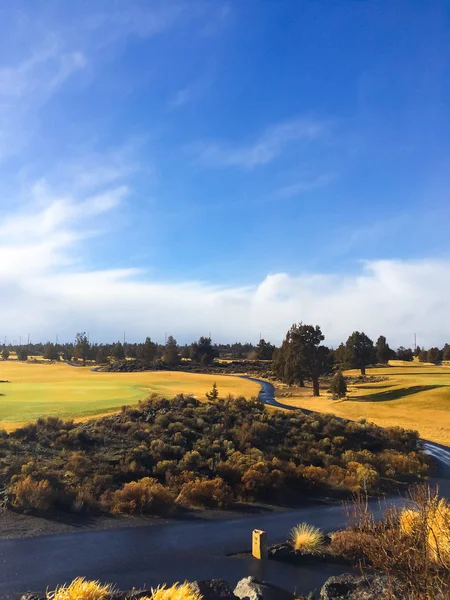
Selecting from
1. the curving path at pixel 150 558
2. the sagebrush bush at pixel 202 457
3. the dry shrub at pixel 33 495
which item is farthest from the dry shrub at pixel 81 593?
the dry shrub at pixel 33 495

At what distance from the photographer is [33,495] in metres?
16.4

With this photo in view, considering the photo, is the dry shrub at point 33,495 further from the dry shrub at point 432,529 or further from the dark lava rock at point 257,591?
the dry shrub at point 432,529

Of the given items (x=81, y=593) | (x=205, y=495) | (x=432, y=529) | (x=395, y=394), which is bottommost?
(x=205, y=495)

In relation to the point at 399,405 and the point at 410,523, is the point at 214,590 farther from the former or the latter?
the point at 399,405

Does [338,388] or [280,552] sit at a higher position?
[338,388]

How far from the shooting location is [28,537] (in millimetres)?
14094

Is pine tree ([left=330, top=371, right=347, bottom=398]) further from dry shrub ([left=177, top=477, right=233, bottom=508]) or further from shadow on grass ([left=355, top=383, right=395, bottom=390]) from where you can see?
dry shrub ([left=177, top=477, right=233, bottom=508])

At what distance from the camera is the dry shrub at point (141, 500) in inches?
662

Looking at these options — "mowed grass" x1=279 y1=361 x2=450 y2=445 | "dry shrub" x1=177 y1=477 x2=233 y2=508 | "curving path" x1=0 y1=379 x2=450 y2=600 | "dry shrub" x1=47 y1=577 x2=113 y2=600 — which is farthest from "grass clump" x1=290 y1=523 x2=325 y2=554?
"mowed grass" x1=279 y1=361 x2=450 y2=445

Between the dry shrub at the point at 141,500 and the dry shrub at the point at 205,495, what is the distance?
0.69 meters


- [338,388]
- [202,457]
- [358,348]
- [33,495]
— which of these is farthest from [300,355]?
[33,495]

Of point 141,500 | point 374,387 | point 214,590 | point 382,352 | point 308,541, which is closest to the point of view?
point 214,590

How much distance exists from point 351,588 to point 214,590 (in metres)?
3.21

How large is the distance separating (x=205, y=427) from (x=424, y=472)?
12006mm
